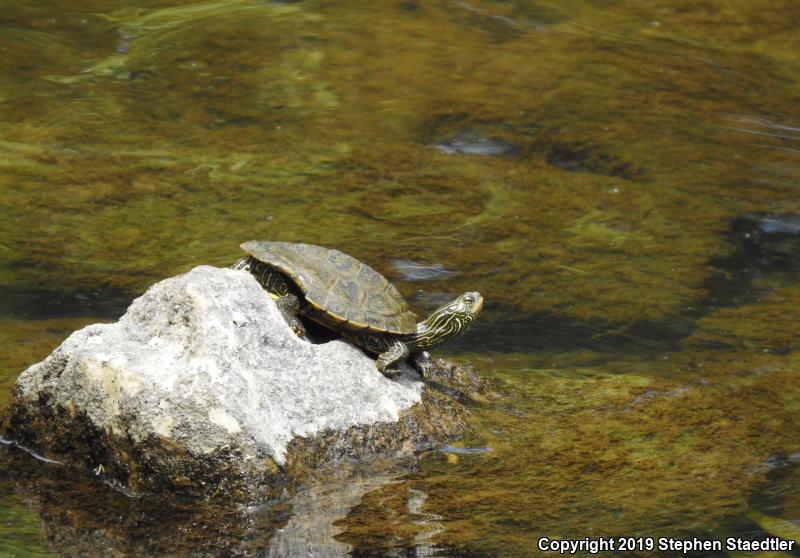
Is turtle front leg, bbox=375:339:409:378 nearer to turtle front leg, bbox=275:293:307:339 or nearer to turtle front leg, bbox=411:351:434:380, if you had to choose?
turtle front leg, bbox=411:351:434:380

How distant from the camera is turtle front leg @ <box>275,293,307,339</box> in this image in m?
4.58

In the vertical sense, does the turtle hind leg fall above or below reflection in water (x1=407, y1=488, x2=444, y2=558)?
above

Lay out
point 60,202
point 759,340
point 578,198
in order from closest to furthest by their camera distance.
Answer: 1. point 759,340
2. point 60,202
3. point 578,198

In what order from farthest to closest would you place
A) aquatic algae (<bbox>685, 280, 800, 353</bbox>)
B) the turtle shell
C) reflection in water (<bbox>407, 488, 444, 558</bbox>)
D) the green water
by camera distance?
aquatic algae (<bbox>685, 280, 800, 353</bbox>), the turtle shell, the green water, reflection in water (<bbox>407, 488, 444, 558</bbox>)

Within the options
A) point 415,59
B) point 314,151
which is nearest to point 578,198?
point 314,151

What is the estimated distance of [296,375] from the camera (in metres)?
4.30

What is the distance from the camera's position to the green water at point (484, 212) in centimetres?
411

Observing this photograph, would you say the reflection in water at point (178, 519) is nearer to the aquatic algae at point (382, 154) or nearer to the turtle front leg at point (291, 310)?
the turtle front leg at point (291, 310)

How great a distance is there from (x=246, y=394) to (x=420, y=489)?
76cm

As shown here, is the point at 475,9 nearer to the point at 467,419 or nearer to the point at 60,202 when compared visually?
the point at 60,202

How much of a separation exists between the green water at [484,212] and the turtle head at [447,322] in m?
0.38

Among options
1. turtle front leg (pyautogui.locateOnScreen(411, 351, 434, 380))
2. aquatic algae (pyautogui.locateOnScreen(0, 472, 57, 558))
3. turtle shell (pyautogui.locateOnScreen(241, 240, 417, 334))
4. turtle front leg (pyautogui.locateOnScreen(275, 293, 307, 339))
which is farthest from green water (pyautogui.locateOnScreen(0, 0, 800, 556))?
turtle front leg (pyautogui.locateOnScreen(275, 293, 307, 339))

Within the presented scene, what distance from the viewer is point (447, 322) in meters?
4.84

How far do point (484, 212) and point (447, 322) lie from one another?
115 inches
